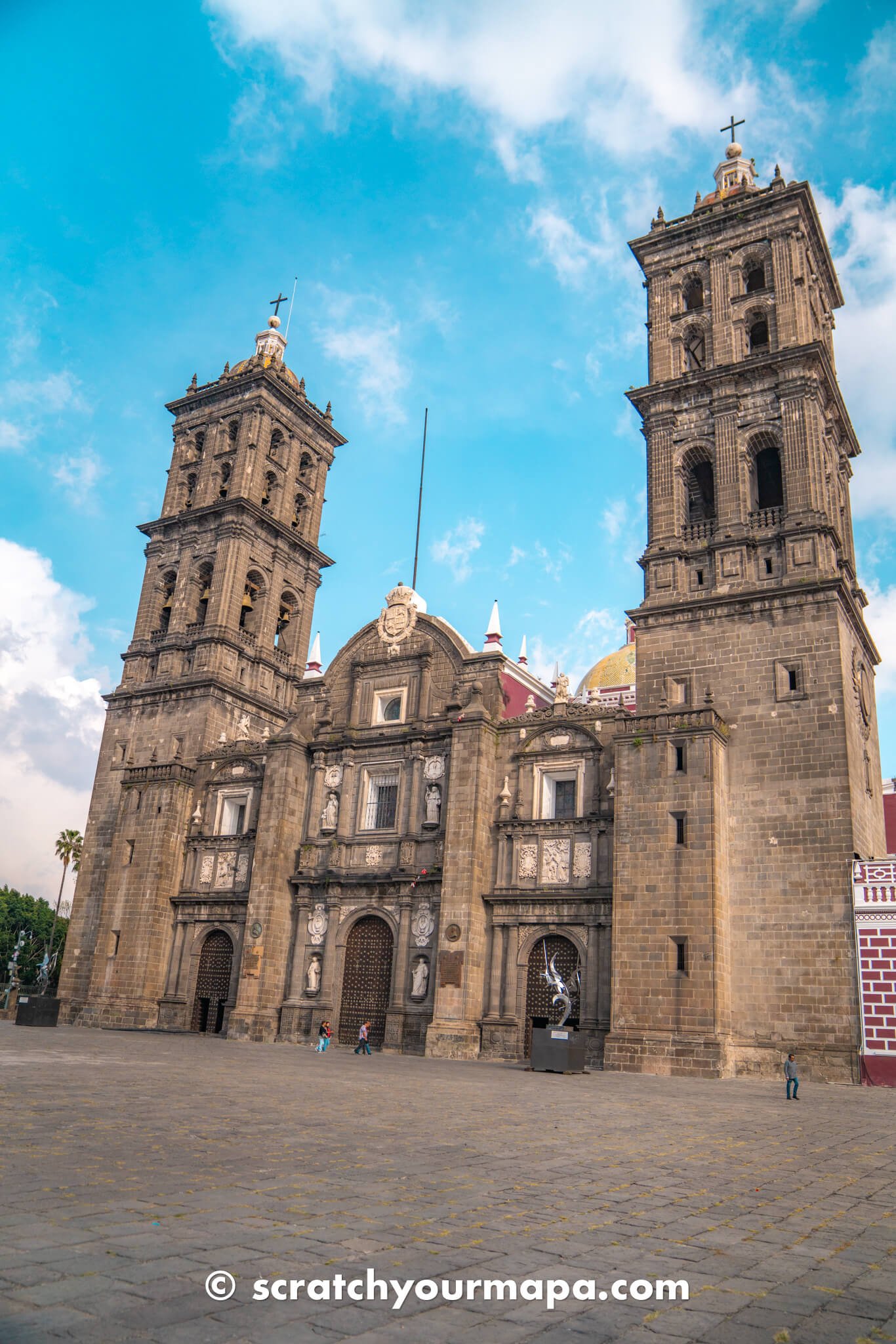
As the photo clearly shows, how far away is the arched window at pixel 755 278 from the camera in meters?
36.1

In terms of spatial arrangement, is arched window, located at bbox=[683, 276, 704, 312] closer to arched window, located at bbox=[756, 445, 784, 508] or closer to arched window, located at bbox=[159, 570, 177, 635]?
arched window, located at bbox=[756, 445, 784, 508]

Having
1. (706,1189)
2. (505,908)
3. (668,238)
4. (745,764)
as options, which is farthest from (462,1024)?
(668,238)

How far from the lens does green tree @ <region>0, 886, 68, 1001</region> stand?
237ft

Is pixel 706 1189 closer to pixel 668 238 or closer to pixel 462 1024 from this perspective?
pixel 462 1024

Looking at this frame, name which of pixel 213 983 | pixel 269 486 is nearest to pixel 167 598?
pixel 269 486

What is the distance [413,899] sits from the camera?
3275cm

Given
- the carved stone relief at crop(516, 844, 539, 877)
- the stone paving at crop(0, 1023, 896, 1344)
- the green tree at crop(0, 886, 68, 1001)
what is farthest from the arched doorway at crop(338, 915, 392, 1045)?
the green tree at crop(0, 886, 68, 1001)

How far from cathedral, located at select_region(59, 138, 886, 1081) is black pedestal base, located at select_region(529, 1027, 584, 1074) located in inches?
115

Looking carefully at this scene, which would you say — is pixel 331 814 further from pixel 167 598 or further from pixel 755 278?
pixel 755 278

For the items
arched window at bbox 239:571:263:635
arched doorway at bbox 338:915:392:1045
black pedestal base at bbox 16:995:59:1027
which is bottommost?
black pedestal base at bbox 16:995:59:1027

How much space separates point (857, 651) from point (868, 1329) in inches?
1150

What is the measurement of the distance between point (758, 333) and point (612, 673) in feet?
60.2

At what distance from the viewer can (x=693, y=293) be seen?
1491 inches

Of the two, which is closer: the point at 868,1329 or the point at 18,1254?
the point at 868,1329
